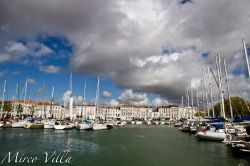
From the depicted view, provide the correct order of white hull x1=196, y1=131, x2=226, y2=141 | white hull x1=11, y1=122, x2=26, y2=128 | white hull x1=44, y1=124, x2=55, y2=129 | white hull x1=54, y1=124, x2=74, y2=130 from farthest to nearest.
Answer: white hull x1=11, y1=122, x2=26, y2=128 < white hull x1=44, y1=124, x2=55, y2=129 < white hull x1=54, y1=124, x2=74, y2=130 < white hull x1=196, y1=131, x2=226, y2=141

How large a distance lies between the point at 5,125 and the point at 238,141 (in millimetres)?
81145

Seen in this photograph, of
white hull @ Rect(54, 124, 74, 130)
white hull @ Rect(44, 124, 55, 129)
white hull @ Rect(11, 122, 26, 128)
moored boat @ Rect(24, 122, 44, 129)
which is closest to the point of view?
white hull @ Rect(54, 124, 74, 130)

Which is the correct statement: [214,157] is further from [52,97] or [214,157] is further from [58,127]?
[52,97]

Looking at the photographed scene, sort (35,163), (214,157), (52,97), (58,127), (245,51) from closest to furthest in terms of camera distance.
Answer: (35,163), (214,157), (245,51), (58,127), (52,97)

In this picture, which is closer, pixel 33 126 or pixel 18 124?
pixel 33 126

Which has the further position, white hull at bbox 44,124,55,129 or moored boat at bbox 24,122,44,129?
moored boat at bbox 24,122,44,129

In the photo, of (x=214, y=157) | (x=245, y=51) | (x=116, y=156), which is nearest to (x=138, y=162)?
(x=116, y=156)

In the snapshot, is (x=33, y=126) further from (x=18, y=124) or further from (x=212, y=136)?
(x=212, y=136)

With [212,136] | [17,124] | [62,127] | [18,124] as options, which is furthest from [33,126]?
[212,136]

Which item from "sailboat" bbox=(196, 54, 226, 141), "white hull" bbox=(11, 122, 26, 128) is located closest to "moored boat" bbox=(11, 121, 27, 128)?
"white hull" bbox=(11, 122, 26, 128)

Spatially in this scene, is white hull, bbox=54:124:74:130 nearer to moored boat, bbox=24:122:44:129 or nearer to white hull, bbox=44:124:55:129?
white hull, bbox=44:124:55:129

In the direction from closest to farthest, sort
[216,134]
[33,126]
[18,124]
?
[216,134], [33,126], [18,124]

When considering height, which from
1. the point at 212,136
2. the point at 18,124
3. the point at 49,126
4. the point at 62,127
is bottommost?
the point at 62,127

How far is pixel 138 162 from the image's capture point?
2812 cm
